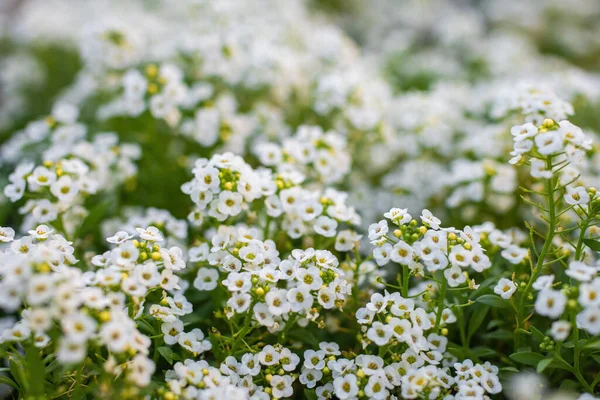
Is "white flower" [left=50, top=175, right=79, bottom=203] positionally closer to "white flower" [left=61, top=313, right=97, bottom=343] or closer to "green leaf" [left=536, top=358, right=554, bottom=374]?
"white flower" [left=61, top=313, right=97, bottom=343]

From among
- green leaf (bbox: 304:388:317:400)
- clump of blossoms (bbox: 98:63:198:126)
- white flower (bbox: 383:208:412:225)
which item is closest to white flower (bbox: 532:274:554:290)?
white flower (bbox: 383:208:412:225)

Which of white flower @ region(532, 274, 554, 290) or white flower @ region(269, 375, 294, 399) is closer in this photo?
white flower @ region(532, 274, 554, 290)

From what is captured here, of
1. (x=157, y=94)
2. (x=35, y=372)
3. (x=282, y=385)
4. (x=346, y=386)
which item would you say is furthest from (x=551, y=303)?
(x=157, y=94)

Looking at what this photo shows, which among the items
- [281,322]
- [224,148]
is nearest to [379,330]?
[281,322]

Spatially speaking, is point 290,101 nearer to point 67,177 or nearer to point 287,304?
point 67,177

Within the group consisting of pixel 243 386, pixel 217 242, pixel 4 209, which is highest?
pixel 217 242

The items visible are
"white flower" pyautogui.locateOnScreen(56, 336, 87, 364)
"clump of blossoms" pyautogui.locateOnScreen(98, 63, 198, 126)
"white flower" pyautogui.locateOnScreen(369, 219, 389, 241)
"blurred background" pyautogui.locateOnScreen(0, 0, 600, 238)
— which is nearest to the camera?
"white flower" pyautogui.locateOnScreen(56, 336, 87, 364)

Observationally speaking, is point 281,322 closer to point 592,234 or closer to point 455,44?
point 592,234
